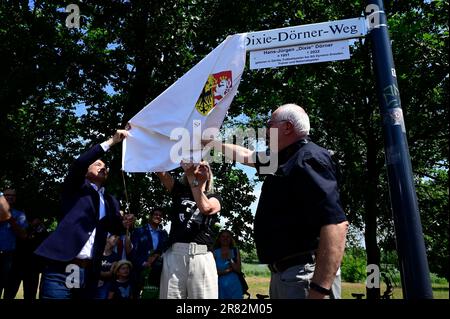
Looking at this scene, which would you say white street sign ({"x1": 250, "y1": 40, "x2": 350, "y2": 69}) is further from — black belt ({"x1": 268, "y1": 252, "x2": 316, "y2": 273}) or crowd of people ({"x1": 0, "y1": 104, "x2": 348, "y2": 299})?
black belt ({"x1": 268, "y1": 252, "x2": 316, "y2": 273})

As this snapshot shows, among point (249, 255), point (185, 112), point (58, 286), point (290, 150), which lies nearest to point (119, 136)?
point (185, 112)

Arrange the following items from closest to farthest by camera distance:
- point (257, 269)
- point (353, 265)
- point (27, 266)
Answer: point (27, 266) < point (257, 269) < point (353, 265)

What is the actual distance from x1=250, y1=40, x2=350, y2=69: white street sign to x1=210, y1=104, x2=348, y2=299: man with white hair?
1.29 meters

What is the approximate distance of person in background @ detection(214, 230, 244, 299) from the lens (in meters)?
6.88

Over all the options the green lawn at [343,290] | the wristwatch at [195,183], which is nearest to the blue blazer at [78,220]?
the wristwatch at [195,183]

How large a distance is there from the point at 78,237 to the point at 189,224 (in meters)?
0.97

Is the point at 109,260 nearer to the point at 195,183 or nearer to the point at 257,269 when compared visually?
the point at 195,183

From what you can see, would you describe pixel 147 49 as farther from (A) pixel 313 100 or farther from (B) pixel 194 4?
(A) pixel 313 100

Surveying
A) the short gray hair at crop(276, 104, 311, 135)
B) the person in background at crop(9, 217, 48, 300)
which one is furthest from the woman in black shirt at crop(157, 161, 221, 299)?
the person in background at crop(9, 217, 48, 300)

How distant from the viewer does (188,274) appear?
3787 millimetres

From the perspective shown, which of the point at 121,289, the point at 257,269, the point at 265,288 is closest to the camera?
the point at 121,289

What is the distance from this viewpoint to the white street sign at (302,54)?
379 cm

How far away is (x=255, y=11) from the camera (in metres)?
11.5

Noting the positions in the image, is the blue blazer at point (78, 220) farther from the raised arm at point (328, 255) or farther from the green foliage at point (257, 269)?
the green foliage at point (257, 269)
